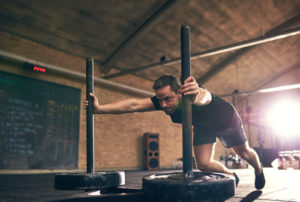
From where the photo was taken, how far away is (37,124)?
6371mm

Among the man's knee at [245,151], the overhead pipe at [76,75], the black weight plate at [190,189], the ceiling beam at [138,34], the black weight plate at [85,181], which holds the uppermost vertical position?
the ceiling beam at [138,34]

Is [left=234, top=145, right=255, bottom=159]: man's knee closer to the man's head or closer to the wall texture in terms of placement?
the man's head

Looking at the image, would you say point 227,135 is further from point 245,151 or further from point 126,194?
point 126,194

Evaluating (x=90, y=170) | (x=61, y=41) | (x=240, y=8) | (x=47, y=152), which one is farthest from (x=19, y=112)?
(x=240, y=8)

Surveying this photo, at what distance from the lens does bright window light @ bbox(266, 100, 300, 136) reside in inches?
492

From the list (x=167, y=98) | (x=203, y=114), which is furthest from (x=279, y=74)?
(x=167, y=98)

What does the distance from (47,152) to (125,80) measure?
3376 millimetres

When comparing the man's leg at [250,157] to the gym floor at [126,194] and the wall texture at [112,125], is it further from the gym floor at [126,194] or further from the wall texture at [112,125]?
the wall texture at [112,125]

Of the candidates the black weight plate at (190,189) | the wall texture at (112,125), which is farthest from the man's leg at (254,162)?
the wall texture at (112,125)

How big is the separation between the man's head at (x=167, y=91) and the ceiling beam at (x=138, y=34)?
485 cm

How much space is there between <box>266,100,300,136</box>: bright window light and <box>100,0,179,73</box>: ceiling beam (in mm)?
8410

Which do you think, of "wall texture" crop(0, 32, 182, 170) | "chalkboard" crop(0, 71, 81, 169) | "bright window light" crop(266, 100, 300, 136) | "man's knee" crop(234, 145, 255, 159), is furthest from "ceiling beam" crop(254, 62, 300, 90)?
"man's knee" crop(234, 145, 255, 159)

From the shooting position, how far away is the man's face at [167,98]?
6.11 feet

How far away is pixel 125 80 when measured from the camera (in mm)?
8859
